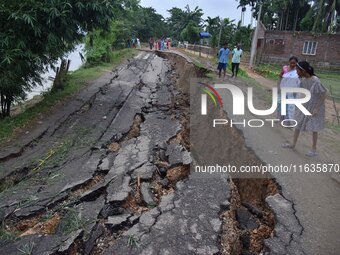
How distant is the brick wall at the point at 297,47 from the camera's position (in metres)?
25.8

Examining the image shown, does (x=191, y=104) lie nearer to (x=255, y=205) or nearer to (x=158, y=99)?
(x=158, y=99)

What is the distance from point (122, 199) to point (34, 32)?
5.20 m

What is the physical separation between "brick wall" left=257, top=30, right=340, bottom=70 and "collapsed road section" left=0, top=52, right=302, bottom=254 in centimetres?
2125

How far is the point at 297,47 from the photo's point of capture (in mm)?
26469

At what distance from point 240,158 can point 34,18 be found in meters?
5.41

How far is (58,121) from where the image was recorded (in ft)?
25.4

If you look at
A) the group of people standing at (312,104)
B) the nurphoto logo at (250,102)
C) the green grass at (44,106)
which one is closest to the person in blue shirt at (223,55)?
the nurphoto logo at (250,102)

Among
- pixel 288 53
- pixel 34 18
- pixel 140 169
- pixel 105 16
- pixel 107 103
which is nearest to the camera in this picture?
pixel 140 169

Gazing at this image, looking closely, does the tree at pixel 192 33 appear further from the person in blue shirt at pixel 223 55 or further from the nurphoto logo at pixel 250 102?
the nurphoto logo at pixel 250 102

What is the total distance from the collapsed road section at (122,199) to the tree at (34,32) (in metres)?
1.55

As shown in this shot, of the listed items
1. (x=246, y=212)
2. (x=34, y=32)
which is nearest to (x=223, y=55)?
(x=34, y=32)

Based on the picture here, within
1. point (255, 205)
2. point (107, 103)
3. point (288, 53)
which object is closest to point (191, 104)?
point (107, 103)

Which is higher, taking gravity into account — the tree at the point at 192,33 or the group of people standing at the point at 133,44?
the tree at the point at 192,33

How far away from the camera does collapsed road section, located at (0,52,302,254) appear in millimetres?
3498
